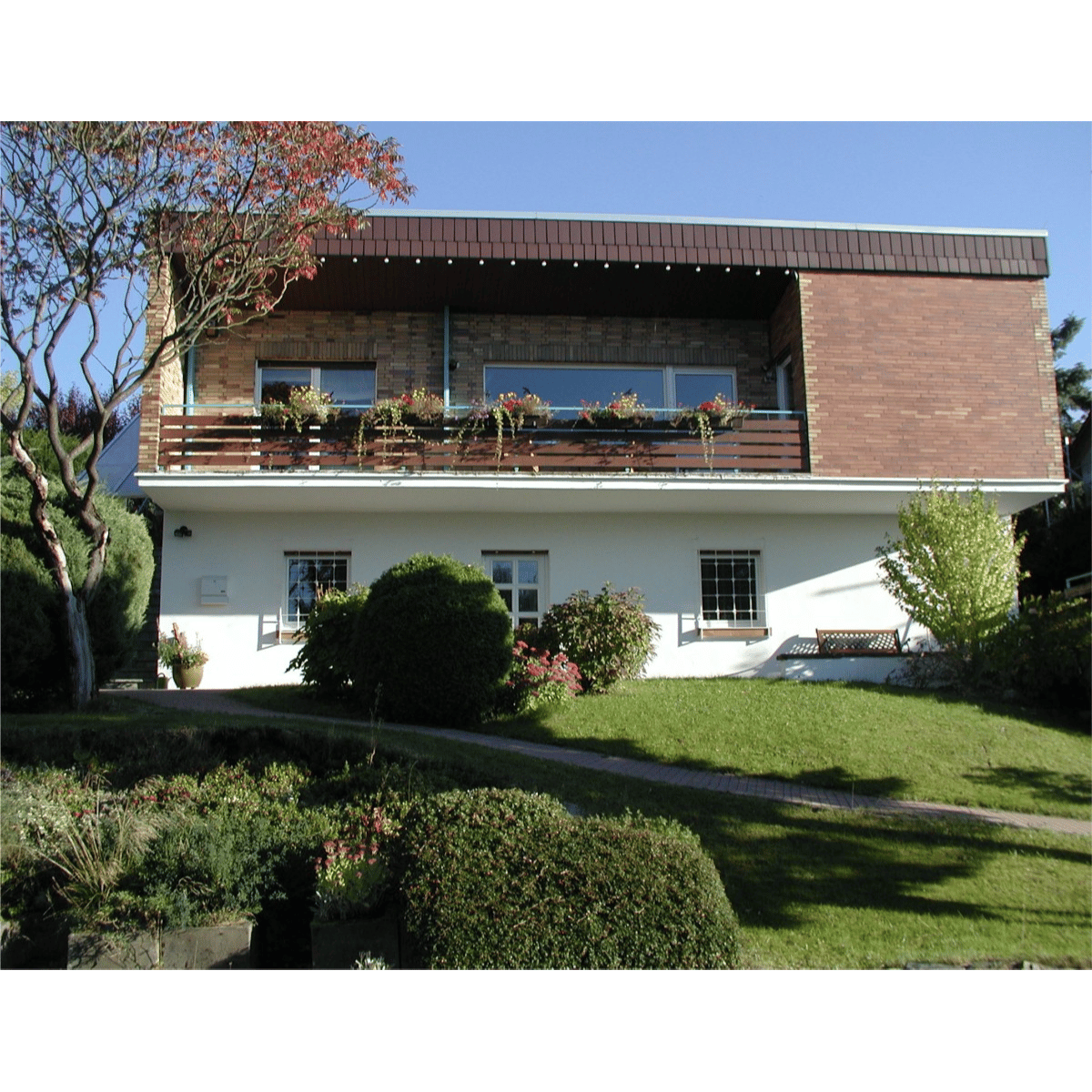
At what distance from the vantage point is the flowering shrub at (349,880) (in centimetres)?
551

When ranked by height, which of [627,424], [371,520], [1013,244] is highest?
[1013,244]

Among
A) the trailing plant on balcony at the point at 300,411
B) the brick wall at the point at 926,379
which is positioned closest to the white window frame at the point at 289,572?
the trailing plant on balcony at the point at 300,411

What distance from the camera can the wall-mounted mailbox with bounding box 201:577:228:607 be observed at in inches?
609

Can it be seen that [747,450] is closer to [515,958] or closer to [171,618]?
[171,618]

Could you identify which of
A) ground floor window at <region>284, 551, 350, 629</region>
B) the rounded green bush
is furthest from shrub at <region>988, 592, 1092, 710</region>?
the rounded green bush

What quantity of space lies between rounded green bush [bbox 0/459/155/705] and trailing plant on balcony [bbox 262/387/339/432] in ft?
9.44

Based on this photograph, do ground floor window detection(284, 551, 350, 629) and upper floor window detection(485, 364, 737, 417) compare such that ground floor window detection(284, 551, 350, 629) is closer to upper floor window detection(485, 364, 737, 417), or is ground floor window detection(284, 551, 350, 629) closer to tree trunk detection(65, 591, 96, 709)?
upper floor window detection(485, 364, 737, 417)

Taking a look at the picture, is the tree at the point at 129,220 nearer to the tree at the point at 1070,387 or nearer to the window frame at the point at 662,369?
the window frame at the point at 662,369

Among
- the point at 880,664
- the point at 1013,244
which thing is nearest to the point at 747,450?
the point at 880,664

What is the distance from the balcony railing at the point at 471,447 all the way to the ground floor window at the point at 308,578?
5.03 feet

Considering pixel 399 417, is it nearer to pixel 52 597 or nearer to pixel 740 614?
pixel 52 597

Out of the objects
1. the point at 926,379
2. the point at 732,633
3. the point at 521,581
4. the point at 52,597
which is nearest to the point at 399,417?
the point at 521,581

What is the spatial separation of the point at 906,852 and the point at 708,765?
9.10ft

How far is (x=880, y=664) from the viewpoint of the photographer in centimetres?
1506
